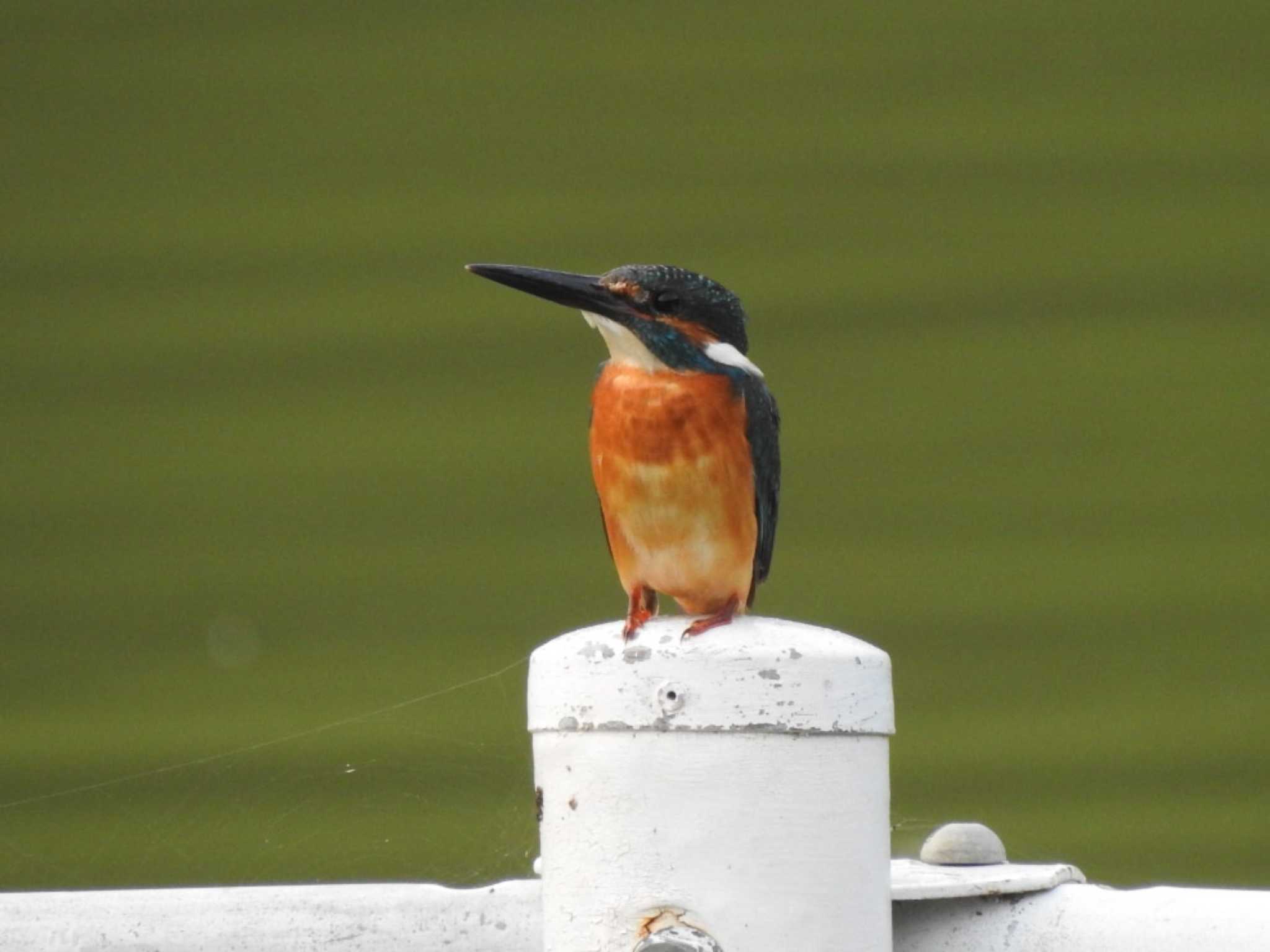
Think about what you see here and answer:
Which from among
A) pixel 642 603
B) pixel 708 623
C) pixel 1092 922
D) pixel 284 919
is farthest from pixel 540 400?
pixel 1092 922

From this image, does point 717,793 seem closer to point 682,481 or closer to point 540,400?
point 682,481

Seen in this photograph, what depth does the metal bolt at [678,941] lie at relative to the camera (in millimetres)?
1486

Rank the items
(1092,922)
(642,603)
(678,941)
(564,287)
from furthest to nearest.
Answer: (642,603) → (564,287) → (1092,922) → (678,941)

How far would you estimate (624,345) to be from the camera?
83.3 inches

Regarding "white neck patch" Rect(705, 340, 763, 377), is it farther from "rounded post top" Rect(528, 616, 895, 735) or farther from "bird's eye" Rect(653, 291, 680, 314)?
"rounded post top" Rect(528, 616, 895, 735)

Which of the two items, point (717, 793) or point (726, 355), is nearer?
point (717, 793)

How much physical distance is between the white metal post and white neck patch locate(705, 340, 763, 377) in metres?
0.64

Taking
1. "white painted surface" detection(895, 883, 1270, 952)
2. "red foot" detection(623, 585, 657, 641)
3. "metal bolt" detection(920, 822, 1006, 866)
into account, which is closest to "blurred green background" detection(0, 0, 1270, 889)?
"red foot" detection(623, 585, 657, 641)

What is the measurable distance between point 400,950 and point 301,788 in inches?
79.9

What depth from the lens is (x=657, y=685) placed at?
1.50m

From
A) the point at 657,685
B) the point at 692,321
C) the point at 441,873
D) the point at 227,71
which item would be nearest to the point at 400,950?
the point at 657,685

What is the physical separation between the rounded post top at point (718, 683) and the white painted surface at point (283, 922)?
38cm

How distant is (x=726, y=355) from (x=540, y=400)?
5.72ft

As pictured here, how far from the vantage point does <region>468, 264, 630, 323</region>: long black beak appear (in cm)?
194
